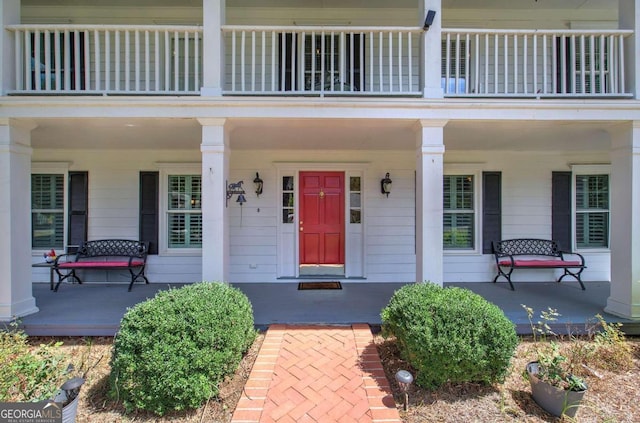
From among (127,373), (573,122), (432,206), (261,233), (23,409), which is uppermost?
(573,122)

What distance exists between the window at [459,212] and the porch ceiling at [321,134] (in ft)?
2.33

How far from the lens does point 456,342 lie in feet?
8.91

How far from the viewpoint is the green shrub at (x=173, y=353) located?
2.56 m

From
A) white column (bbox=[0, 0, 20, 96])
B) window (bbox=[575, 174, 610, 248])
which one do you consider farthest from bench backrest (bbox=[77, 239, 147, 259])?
window (bbox=[575, 174, 610, 248])

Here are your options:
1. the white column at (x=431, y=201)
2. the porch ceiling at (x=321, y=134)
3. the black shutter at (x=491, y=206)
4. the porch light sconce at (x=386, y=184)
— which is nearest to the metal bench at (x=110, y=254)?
the porch ceiling at (x=321, y=134)

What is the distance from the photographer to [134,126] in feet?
14.4

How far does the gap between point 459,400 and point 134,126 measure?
16.2 ft

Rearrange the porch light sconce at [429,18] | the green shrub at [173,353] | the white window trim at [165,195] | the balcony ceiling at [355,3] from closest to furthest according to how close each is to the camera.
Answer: the green shrub at [173,353], the porch light sconce at [429,18], the balcony ceiling at [355,3], the white window trim at [165,195]

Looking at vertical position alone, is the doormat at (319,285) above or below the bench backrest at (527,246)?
below

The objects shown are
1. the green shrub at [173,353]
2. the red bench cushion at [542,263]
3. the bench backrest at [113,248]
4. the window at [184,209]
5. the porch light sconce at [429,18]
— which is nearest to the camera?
the green shrub at [173,353]

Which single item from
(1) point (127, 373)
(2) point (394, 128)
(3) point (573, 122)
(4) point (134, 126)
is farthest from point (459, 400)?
(4) point (134, 126)

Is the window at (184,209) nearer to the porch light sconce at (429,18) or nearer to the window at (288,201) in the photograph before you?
the window at (288,201)

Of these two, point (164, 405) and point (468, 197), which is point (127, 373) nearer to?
point (164, 405)

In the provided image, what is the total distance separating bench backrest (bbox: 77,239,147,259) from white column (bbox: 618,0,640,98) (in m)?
7.77
